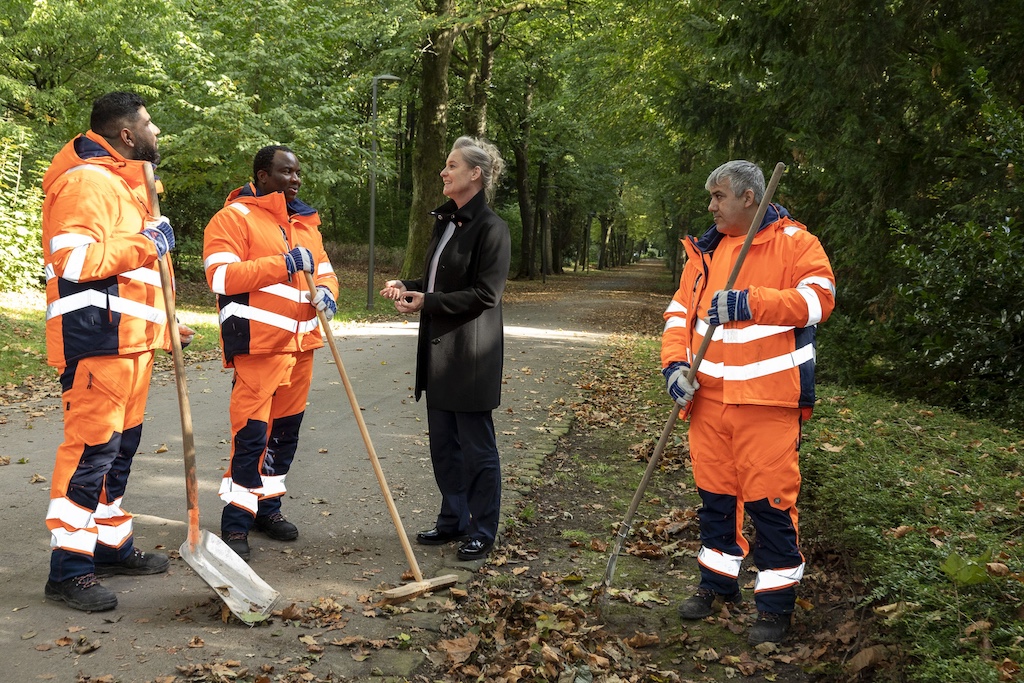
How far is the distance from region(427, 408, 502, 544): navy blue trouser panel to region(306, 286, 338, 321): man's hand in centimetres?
83

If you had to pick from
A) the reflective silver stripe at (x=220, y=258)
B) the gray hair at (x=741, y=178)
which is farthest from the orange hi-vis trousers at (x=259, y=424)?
the gray hair at (x=741, y=178)

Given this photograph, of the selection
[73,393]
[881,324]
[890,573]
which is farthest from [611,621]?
[881,324]

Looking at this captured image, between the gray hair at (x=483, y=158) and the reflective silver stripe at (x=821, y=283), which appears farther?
the gray hair at (x=483, y=158)

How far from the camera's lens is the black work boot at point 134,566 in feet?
15.3

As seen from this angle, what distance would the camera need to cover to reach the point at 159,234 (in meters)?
4.28

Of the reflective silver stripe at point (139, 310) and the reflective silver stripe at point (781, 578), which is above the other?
the reflective silver stripe at point (139, 310)

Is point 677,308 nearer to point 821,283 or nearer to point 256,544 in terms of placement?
point 821,283

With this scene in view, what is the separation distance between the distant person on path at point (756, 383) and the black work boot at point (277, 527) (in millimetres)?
2347

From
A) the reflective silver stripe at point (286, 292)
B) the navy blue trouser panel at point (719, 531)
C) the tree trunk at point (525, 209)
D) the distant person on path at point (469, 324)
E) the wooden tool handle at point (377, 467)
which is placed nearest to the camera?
the navy blue trouser panel at point (719, 531)

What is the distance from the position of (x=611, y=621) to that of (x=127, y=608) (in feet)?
7.75

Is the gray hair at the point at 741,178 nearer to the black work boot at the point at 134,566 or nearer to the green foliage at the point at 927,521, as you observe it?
the green foliage at the point at 927,521

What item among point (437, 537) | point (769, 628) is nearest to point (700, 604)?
point (769, 628)

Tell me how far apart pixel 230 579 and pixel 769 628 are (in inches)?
101

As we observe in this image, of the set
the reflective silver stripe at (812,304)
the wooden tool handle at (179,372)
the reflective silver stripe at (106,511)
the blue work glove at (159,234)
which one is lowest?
the reflective silver stripe at (106,511)
